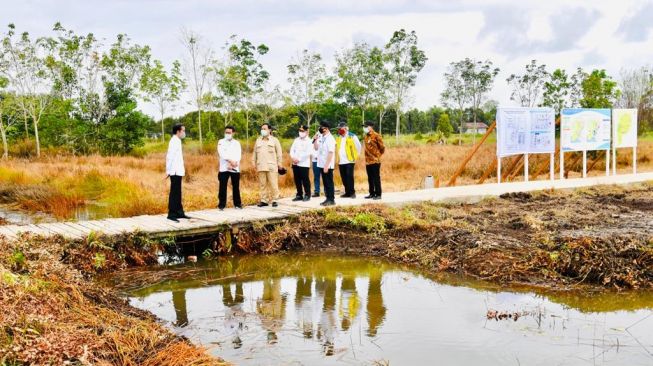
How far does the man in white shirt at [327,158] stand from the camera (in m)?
10.9

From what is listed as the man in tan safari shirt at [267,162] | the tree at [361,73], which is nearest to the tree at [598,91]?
the tree at [361,73]

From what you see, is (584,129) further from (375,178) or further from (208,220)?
(208,220)

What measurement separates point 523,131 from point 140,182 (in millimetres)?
9836

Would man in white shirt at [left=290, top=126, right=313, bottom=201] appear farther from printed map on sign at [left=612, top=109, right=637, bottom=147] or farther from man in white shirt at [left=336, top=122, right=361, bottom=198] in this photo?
printed map on sign at [left=612, top=109, right=637, bottom=147]

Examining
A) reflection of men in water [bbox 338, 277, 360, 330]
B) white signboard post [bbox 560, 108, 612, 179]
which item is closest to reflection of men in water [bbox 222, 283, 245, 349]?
reflection of men in water [bbox 338, 277, 360, 330]

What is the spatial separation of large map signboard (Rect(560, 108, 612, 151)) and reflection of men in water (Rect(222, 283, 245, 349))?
10.7 m

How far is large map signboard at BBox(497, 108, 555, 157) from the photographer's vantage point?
13.6 metres

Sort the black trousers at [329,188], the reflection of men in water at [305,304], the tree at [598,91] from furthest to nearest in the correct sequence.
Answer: the tree at [598,91] → the black trousers at [329,188] → the reflection of men in water at [305,304]

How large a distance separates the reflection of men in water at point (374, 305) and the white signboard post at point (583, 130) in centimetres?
921

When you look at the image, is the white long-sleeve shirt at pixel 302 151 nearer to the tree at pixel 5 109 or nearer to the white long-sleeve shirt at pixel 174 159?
the white long-sleeve shirt at pixel 174 159

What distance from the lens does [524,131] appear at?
46.3 ft

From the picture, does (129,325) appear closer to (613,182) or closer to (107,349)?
(107,349)

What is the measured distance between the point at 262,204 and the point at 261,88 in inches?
828

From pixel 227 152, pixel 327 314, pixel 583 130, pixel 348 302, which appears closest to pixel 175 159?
pixel 227 152
